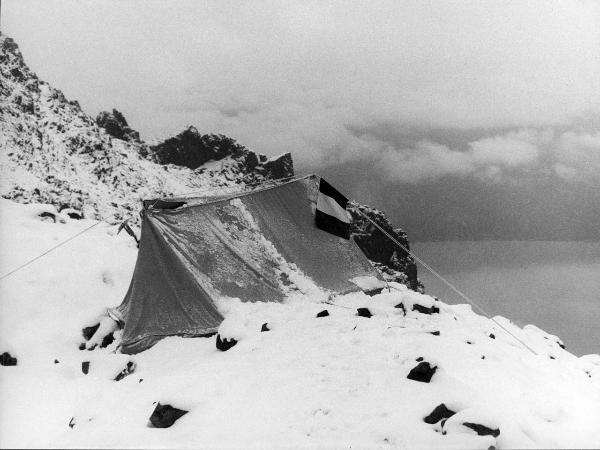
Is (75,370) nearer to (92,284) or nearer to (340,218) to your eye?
(92,284)

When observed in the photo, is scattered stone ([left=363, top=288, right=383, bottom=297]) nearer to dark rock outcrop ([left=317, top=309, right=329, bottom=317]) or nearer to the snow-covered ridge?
dark rock outcrop ([left=317, top=309, right=329, bottom=317])

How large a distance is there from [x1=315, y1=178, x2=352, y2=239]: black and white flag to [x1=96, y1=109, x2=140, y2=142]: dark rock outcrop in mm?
138285

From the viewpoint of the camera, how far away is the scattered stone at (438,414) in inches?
161

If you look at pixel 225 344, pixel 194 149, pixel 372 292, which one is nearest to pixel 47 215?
pixel 225 344

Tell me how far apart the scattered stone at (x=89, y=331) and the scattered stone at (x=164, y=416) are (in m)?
4.45

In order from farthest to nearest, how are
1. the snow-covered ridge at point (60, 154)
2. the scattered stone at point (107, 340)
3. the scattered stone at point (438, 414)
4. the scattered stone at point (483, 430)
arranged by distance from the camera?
the snow-covered ridge at point (60, 154) < the scattered stone at point (107, 340) < the scattered stone at point (438, 414) < the scattered stone at point (483, 430)

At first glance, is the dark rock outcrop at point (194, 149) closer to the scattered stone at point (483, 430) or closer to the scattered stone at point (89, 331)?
the scattered stone at point (89, 331)

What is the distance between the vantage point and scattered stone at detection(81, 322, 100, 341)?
313 inches

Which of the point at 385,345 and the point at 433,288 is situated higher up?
the point at 433,288

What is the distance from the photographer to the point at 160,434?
3.99m

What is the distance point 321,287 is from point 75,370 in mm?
4911

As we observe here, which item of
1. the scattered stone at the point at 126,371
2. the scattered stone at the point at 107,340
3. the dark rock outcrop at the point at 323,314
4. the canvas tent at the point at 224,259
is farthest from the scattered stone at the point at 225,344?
the scattered stone at the point at 107,340

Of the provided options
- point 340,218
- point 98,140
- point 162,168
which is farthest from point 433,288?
point 340,218

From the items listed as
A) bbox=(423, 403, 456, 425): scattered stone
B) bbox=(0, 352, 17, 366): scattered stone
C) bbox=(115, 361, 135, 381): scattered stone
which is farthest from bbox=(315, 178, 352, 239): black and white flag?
bbox=(0, 352, 17, 366): scattered stone
